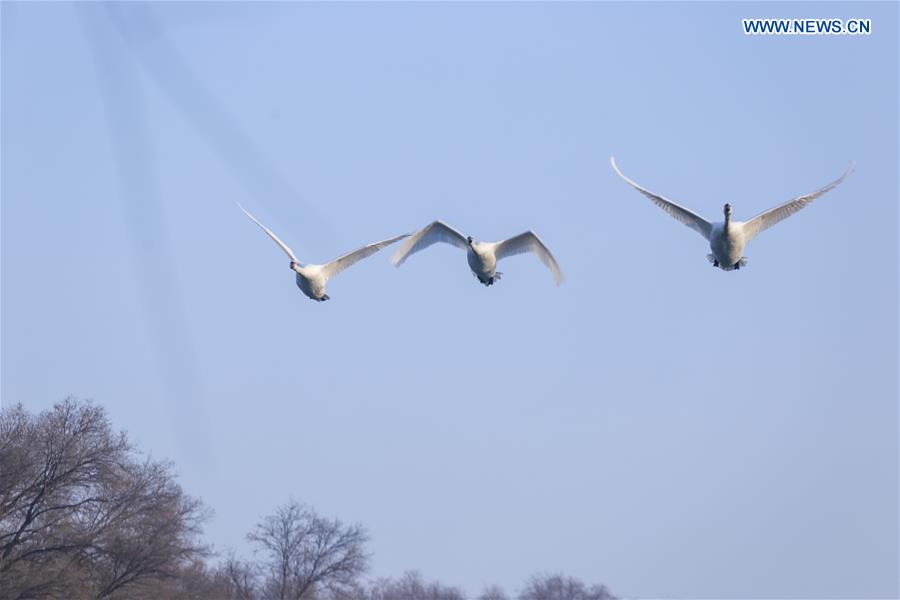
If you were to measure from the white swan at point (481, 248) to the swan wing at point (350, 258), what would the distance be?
523 millimetres

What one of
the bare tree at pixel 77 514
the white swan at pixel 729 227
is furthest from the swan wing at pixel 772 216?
the bare tree at pixel 77 514

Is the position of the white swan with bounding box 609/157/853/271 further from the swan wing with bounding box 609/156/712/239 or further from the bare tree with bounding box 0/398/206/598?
the bare tree with bounding box 0/398/206/598

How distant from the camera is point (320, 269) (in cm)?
5134

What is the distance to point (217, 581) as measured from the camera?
280ft

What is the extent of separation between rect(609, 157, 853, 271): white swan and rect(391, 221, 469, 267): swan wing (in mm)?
6038

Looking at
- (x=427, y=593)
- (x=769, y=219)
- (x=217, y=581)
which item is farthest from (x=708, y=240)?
(x=427, y=593)

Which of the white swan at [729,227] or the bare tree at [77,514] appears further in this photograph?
the bare tree at [77,514]

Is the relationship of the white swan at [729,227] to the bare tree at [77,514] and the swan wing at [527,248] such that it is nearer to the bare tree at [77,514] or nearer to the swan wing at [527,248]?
the swan wing at [527,248]

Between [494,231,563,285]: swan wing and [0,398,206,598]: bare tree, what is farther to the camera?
[0,398,206,598]: bare tree

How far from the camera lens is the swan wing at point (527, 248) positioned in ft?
169

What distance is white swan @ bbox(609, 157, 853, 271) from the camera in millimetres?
46875

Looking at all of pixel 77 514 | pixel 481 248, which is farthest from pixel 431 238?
pixel 77 514

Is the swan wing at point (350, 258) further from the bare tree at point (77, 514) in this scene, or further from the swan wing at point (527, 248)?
the bare tree at point (77, 514)

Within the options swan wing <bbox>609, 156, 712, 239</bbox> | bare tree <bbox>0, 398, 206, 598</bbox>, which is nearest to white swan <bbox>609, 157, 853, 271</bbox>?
swan wing <bbox>609, 156, 712, 239</bbox>
